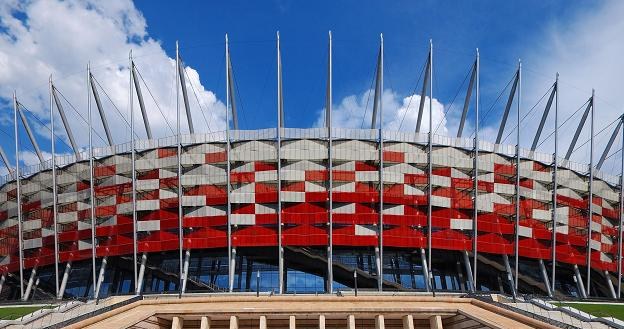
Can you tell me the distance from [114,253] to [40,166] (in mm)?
17248

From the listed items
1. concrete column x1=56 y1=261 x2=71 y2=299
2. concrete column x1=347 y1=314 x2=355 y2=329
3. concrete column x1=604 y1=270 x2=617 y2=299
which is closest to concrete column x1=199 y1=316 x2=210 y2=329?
concrete column x1=347 y1=314 x2=355 y2=329

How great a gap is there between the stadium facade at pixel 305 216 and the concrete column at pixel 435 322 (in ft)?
65.8

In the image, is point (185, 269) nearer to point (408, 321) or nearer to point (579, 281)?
point (408, 321)

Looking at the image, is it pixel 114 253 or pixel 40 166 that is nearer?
pixel 114 253

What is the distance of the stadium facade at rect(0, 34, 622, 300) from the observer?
202 ft

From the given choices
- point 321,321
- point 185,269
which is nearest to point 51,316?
point 321,321

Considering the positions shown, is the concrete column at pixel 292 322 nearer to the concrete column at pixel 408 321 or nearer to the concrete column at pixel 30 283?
the concrete column at pixel 408 321

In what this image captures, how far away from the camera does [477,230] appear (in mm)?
63375

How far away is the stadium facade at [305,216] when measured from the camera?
61531 millimetres

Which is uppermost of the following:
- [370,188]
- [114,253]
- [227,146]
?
[227,146]

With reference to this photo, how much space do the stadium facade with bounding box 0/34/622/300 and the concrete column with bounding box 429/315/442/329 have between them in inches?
790

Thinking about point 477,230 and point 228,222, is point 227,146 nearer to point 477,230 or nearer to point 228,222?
point 228,222

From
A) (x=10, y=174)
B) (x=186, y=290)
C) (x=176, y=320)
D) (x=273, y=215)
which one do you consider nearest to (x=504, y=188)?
(x=273, y=215)

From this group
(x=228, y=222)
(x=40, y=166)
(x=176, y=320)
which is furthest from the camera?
(x=40, y=166)
